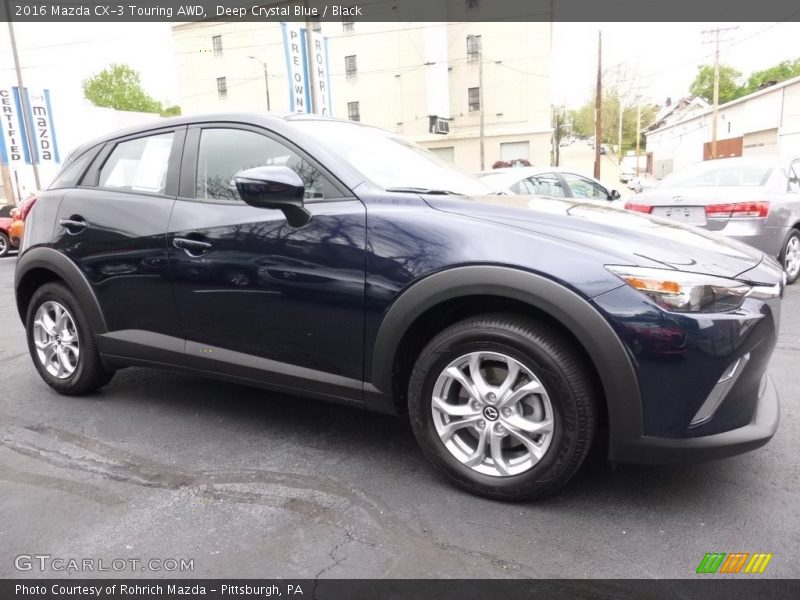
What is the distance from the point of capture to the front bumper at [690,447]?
219 centimetres

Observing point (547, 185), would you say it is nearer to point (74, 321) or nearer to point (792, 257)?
point (792, 257)

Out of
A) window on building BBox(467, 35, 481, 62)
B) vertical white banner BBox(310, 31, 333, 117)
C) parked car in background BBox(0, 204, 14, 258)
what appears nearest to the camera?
parked car in background BBox(0, 204, 14, 258)

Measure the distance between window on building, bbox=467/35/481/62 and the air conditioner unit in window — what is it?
3.96m

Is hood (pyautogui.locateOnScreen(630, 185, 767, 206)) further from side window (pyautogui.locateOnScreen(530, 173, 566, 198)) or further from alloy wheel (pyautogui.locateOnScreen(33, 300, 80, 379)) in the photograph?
alloy wheel (pyautogui.locateOnScreen(33, 300, 80, 379))

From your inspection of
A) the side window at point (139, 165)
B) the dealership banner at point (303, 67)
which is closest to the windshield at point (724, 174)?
the side window at point (139, 165)

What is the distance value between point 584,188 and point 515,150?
28.3 m

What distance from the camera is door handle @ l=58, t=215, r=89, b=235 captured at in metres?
3.49

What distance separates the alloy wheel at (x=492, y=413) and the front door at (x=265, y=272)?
0.44 meters

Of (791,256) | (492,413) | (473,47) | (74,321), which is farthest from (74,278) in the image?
(473,47)

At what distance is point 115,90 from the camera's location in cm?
6003

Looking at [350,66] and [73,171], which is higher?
[350,66]

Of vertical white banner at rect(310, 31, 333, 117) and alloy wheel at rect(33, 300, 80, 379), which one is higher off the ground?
vertical white banner at rect(310, 31, 333, 117)

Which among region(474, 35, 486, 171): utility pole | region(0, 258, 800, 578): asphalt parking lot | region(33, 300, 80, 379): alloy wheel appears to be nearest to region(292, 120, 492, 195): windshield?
region(0, 258, 800, 578): asphalt parking lot

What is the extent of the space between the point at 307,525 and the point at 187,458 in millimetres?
922
